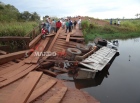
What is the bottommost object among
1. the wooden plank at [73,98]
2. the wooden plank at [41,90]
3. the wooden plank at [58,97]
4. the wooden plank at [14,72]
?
the wooden plank at [73,98]

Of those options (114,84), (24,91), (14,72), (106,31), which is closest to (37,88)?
(14,72)

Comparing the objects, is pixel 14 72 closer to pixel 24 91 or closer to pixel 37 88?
pixel 37 88

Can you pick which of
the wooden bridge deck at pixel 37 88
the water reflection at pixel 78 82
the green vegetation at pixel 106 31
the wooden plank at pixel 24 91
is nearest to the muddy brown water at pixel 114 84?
the water reflection at pixel 78 82

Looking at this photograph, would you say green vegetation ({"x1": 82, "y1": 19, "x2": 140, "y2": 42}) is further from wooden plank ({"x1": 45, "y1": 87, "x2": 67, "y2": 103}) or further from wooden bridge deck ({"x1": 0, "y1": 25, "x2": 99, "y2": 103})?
wooden plank ({"x1": 45, "y1": 87, "x2": 67, "y2": 103})

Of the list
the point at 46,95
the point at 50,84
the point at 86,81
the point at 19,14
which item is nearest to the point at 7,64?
the point at 50,84

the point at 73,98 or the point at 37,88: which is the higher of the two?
the point at 37,88

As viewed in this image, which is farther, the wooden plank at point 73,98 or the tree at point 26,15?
the tree at point 26,15

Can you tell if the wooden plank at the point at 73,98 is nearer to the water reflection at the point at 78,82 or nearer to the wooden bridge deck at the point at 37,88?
the wooden bridge deck at the point at 37,88

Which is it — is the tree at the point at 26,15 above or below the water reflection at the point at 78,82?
above

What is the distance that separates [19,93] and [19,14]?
2724 cm

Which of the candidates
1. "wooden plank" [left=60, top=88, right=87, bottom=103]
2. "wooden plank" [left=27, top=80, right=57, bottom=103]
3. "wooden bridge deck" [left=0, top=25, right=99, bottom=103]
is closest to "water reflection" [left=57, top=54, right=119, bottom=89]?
"wooden bridge deck" [left=0, top=25, right=99, bottom=103]

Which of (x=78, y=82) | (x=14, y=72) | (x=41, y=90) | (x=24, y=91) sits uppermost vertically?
(x=24, y=91)

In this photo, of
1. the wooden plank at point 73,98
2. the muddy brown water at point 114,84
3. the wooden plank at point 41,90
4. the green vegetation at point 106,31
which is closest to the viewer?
the wooden plank at point 41,90

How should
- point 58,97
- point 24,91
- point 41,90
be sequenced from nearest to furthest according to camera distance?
point 24,91, point 58,97, point 41,90
